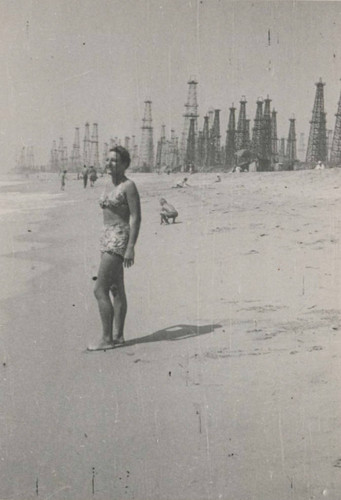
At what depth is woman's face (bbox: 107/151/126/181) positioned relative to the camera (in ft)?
15.6

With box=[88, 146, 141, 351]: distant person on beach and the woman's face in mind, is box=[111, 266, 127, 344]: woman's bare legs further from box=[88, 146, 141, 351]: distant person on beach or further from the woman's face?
the woman's face

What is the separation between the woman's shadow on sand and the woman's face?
4.40 feet

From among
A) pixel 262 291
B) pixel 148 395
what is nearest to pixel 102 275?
pixel 148 395

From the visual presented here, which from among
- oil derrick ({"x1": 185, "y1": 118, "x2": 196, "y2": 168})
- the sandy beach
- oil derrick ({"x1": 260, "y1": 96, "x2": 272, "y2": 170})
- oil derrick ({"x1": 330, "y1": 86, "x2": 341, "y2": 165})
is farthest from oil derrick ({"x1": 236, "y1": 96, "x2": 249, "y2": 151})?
the sandy beach

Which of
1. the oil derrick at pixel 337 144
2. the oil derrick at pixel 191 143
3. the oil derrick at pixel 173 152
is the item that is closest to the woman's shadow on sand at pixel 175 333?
the oil derrick at pixel 337 144

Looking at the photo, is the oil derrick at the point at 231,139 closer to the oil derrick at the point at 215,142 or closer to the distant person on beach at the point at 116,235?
the oil derrick at the point at 215,142

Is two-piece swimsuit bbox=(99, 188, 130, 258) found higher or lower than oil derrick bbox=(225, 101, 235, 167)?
lower

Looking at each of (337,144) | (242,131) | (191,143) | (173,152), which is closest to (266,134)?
(191,143)

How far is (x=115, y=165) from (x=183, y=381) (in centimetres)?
171

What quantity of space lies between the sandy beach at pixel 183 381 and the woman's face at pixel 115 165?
136 cm

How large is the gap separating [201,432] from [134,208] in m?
1.90

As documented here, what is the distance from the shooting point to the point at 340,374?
394cm

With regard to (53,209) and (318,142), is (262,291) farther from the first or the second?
(318,142)

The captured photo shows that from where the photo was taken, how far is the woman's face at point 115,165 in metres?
4.75
